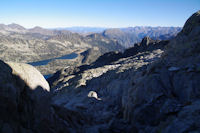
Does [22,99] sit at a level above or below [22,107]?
above

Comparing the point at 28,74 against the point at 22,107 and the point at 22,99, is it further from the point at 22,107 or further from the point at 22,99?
the point at 22,107

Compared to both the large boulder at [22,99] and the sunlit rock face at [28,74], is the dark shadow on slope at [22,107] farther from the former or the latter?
the sunlit rock face at [28,74]

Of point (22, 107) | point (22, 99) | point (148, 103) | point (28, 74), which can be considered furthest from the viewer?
point (148, 103)

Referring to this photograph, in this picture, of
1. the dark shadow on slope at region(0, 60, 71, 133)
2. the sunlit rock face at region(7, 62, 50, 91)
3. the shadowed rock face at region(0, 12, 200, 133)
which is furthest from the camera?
the sunlit rock face at region(7, 62, 50, 91)

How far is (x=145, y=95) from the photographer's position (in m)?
15.0

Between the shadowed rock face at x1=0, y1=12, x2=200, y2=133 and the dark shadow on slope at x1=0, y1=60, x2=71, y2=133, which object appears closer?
the dark shadow on slope at x1=0, y1=60, x2=71, y2=133

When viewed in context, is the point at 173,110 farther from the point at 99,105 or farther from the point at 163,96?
the point at 99,105

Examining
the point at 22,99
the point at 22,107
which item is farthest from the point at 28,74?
the point at 22,107

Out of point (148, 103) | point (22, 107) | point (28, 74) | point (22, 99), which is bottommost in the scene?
point (148, 103)

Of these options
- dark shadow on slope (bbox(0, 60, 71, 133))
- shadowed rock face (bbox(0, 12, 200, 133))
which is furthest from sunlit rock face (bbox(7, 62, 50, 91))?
dark shadow on slope (bbox(0, 60, 71, 133))

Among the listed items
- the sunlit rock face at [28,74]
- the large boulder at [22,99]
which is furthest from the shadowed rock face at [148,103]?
the sunlit rock face at [28,74]

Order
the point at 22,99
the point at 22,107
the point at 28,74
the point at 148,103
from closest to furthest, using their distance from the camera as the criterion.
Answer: the point at 22,107 → the point at 22,99 → the point at 28,74 → the point at 148,103

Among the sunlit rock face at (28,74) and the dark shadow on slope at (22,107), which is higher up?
the sunlit rock face at (28,74)

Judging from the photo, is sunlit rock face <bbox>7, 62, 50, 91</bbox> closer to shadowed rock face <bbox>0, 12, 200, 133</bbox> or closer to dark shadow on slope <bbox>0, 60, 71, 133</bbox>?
shadowed rock face <bbox>0, 12, 200, 133</bbox>
